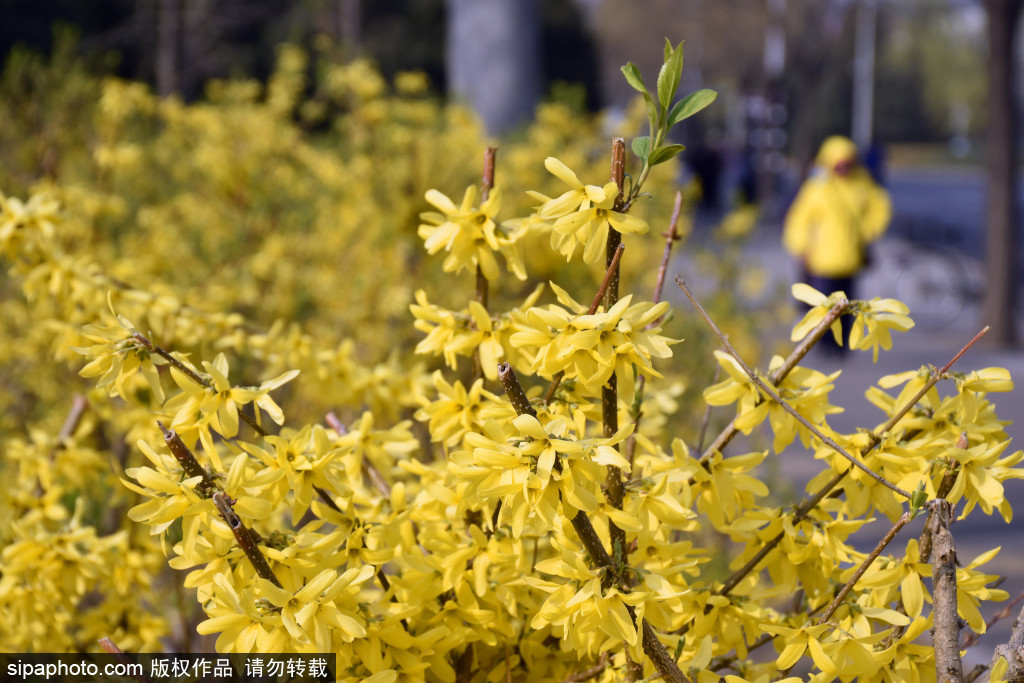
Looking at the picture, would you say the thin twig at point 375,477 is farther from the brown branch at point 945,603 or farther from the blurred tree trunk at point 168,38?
the blurred tree trunk at point 168,38

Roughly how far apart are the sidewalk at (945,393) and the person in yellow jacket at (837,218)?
1.46ft

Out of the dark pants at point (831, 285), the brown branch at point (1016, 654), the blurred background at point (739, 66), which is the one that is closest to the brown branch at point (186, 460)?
the brown branch at point (1016, 654)

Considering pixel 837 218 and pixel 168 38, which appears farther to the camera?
pixel 168 38

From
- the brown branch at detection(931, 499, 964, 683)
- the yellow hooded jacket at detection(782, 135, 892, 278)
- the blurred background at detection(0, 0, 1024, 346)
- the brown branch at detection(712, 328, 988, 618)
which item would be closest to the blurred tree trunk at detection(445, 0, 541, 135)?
the blurred background at detection(0, 0, 1024, 346)

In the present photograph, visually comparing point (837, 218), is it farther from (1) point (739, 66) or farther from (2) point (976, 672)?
(1) point (739, 66)

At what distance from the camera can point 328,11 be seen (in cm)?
1329

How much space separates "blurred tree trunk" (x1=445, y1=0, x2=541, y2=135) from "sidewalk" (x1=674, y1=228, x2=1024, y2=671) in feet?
7.03

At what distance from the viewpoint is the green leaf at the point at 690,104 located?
1.23m

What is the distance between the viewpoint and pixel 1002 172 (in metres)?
7.21

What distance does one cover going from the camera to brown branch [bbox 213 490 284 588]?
→ 1.13 metres

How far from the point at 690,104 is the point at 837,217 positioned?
6573 millimetres

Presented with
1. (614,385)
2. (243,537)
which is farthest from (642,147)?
(243,537)

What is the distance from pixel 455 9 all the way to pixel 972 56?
4236cm

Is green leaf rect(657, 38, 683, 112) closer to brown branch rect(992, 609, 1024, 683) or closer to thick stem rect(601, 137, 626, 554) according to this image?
thick stem rect(601, 137, 626, 554)
